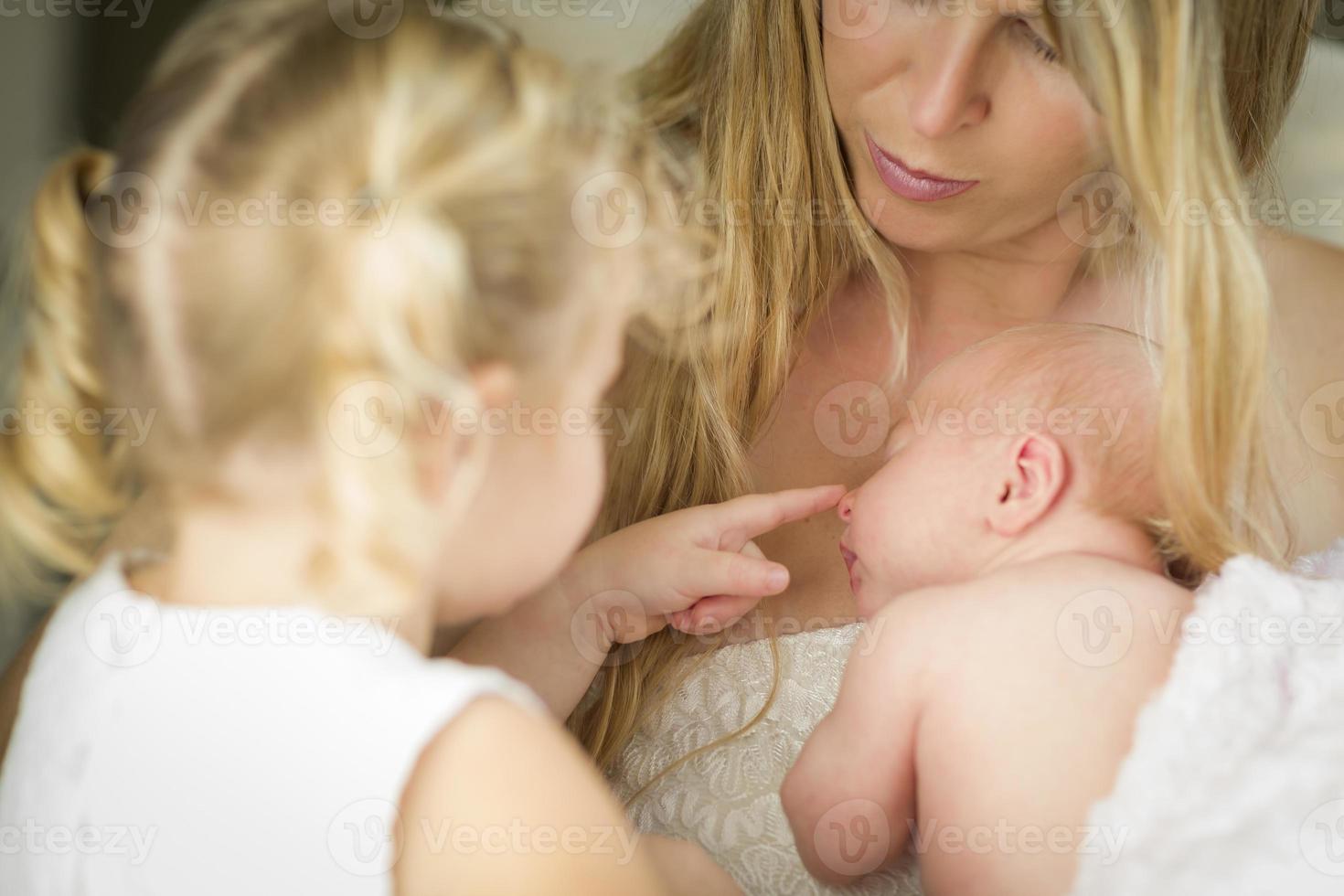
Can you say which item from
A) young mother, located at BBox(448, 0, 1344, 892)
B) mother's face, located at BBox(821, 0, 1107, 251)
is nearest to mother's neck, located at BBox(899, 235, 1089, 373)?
young mother, located at BBox(448, 0, 1344, 892)

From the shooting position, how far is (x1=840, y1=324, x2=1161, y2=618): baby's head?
106 cm

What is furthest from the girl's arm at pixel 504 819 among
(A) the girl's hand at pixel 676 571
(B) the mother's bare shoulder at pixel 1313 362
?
(B) the mother's bare shoulder at pixel 1313 362

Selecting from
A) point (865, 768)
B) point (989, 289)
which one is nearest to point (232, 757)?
point (865, 768)

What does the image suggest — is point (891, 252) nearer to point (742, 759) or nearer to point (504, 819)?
point (742, 759)

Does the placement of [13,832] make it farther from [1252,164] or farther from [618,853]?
[1252,164]

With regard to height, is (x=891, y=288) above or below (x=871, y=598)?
above

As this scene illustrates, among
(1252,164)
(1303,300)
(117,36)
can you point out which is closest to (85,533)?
(117,36)

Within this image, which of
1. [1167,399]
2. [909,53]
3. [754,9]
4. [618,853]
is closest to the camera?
[618,853]

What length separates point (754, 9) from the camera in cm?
129

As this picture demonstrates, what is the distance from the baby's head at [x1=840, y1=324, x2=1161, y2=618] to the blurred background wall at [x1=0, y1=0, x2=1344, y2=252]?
17.6 inches

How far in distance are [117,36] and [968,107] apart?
3.05 ft

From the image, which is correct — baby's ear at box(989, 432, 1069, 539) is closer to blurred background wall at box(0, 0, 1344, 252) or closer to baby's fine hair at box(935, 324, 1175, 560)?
baby's fine hair at box(935, 324, 1175, 560)

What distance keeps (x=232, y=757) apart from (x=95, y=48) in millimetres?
983

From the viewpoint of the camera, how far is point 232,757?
2.30ft
